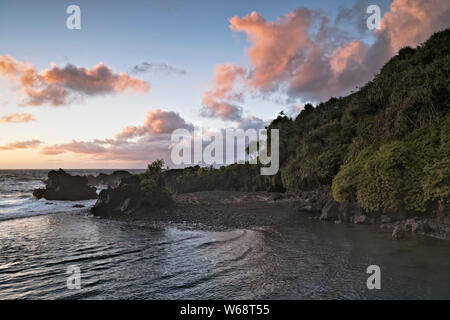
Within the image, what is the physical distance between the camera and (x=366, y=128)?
2105 centimetres

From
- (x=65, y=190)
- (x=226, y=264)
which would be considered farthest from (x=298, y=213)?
(x=65, y=190)

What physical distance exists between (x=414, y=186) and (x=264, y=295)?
37.2 feet

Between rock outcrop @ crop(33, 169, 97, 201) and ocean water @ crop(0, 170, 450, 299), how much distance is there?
979 inches

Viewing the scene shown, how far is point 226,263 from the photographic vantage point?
10.7 metres

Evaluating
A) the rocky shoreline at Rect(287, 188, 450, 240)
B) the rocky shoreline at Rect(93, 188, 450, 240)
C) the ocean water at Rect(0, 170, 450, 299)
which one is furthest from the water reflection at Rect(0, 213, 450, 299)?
the rocky shoreline at Rect(93, 188, 450, 240)

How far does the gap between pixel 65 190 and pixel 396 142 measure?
42.2 metres

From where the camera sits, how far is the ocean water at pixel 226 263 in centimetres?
817

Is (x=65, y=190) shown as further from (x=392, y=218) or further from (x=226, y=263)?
(x=392, y=218)

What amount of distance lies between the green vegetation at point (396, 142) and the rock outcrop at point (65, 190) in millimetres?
32353

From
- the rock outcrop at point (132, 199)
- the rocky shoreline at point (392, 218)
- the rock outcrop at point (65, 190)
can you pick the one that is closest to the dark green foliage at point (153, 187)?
the rock outcrop at point (132, 199)

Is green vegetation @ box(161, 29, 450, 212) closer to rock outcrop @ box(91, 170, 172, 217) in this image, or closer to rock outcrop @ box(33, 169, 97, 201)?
rock outcrop @ box(91, 170, 172, 217)

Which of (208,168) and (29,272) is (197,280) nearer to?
(29,272)

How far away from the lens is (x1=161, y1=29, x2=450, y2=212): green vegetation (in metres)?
14.4
